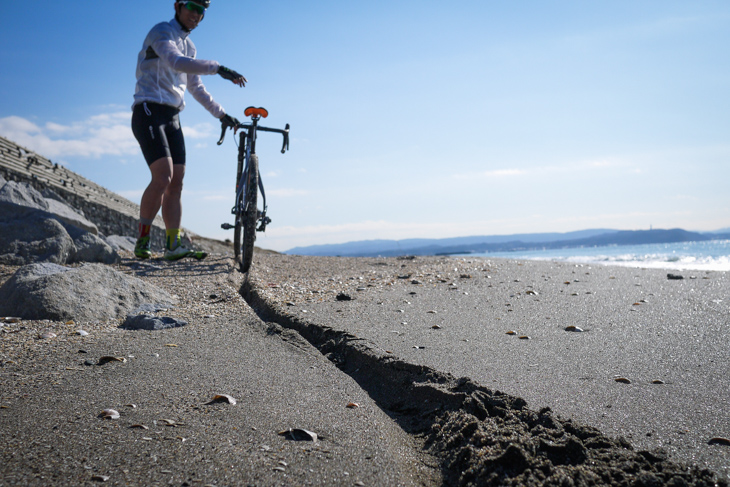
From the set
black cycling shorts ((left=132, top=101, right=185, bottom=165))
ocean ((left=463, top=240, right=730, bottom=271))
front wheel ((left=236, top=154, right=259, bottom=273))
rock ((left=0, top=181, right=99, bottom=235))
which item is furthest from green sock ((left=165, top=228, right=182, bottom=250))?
ocean ((left=463, top=240, right=730, bottom=271))

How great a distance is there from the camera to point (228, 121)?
16.6 ft

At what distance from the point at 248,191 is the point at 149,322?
2606 mm

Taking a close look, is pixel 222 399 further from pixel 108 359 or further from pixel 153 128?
pixel 153 128

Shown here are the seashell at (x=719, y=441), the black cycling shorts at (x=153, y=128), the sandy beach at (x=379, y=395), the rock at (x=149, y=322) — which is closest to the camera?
the sandy beach at (x=379, y=395)

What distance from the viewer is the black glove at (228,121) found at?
5035 millimetres

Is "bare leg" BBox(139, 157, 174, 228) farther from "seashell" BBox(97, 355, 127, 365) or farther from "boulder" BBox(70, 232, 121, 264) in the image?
"seashell" BBox(97, 355, 127, 365)

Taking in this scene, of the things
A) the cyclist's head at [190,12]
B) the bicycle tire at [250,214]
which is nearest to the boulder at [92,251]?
the bicycle tire at [250,214]

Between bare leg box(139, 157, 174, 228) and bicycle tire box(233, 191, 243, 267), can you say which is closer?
bare leg box(139, 157, 174, 228)

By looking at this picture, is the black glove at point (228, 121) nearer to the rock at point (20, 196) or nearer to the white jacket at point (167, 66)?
the white jacket at point (167, 66)

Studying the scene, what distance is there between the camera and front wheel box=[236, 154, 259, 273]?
16.1ft

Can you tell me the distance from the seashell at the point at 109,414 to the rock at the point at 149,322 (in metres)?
1.25

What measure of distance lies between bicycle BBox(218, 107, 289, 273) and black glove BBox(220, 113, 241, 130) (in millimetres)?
29

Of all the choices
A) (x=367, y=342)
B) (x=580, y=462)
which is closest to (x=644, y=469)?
(x=580, y=462)

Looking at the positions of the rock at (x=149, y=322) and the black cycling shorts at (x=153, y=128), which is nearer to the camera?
the rock at (x=149, y=322)
